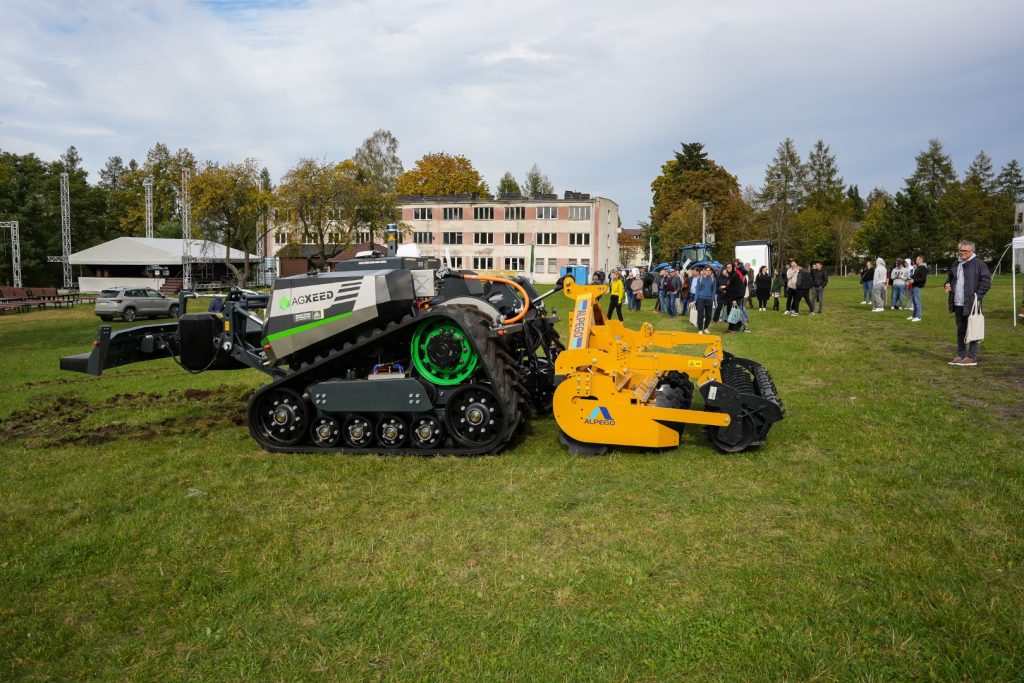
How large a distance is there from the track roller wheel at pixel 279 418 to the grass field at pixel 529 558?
38 cm

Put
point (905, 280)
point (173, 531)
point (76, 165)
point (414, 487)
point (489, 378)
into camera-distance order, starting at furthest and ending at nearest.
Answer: point (76, 165), point (905, 280), point (489, 378), point (414, 487), point (173, 531)


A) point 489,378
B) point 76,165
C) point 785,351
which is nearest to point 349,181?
point 785,351

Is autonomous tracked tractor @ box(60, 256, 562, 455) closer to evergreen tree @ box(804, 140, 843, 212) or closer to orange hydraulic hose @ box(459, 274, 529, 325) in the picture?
orange hydraulic hose @ box(459, 274, 529, 325)

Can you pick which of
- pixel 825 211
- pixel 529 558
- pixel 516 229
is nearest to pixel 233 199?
pixel 516 229

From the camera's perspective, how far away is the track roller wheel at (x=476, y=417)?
7.02 metres

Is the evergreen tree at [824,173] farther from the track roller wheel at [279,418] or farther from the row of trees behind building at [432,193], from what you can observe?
the track roller wheel at [279,418]

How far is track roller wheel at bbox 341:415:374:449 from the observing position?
7285 millimetres

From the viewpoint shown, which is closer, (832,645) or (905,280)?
(832,645)

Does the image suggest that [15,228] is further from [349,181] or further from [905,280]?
[905,280]

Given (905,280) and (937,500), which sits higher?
(905,280)

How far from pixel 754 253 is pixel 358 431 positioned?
31.7 m

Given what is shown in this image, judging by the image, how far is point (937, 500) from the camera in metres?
5.43

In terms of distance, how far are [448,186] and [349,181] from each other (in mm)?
33871

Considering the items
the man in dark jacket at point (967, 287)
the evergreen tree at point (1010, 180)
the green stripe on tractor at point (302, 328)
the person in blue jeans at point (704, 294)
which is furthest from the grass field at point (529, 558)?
the evergreen tree at point (1010, 180)
